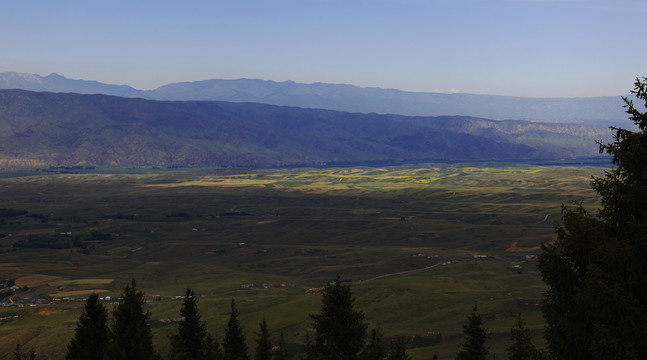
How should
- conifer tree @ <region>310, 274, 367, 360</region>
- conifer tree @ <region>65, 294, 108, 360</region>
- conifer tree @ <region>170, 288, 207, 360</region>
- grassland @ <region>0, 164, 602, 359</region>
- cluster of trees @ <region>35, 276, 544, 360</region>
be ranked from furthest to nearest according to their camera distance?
grassland @ <region>0, 164, 602, 359</region> → conifer tree @ <region>170, 288, 207, 360</region> → conifer tree @ <region>65, 294, 108, 360</region> → cluster of trees @ <region>35, 276, 544, 360</region> → conifer tree @ <region>310, 274, 367, 360</region>

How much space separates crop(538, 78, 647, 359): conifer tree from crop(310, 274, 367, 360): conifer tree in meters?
8.78

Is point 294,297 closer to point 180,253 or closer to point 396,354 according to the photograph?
point 180,253

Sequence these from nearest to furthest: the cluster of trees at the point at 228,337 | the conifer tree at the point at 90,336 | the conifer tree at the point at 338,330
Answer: the conifer tree at the point at 338,330
the cluster of trees at the point at 228,337
the conifer tree at the point at 90,336

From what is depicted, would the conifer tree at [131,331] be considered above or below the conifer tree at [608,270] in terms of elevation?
below

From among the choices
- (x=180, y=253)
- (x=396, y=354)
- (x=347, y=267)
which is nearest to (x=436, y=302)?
(x=347, y=267)

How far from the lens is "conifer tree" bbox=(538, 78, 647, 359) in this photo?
1352cm

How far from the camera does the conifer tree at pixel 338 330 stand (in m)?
22.8

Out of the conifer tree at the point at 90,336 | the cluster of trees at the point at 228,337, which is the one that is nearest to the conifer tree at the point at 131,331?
the cluster of trees at the point at 228,337

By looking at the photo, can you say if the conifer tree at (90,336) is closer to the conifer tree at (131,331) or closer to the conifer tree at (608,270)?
the conifer tree at (131,331)

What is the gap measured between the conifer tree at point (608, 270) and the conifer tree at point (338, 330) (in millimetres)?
8775

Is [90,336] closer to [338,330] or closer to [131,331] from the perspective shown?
[131,331]

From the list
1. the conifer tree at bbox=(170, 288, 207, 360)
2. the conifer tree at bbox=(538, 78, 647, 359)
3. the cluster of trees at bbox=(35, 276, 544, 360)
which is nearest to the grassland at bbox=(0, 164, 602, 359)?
the cluster of trees at bbox=(35, 276, 544, 360)

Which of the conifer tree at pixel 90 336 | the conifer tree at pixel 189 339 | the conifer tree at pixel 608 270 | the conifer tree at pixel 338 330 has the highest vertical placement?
the conifer tree at pixel 608 270

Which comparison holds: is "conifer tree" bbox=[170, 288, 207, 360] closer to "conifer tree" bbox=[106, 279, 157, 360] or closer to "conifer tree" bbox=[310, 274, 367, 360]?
"conifer tree" bbox=[106, 279, 157, 360]
